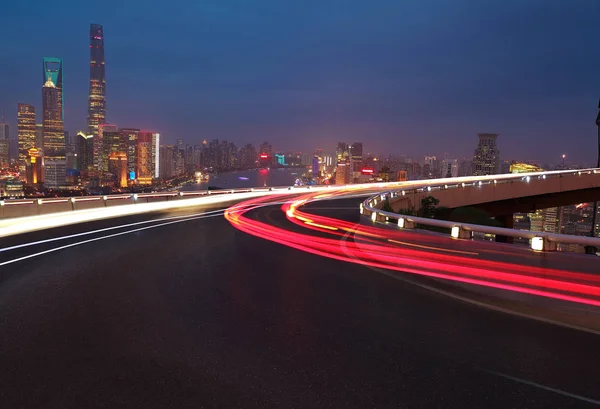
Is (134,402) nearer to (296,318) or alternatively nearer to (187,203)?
(296,318)

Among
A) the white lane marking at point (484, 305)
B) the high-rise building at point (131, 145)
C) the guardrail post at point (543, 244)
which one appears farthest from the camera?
the high-rise building at point (131, 145)

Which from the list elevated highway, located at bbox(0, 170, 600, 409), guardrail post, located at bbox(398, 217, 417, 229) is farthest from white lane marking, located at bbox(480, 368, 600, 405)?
guardrail post, located at bbox(398, 217, 417, 229)

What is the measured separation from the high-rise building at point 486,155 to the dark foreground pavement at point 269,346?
502 feet

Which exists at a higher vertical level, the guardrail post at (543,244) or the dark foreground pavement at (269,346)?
the guardrail post at (543,244)

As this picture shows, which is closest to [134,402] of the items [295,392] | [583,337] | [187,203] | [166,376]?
[166,376]

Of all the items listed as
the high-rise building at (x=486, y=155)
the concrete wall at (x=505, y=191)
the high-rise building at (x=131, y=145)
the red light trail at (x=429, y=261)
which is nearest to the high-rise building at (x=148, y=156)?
the high-rise building at (x=131, y=145)

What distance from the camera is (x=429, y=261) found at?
33.4 ft

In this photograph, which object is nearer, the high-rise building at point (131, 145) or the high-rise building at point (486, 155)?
the high-rise building at point (486, 155)

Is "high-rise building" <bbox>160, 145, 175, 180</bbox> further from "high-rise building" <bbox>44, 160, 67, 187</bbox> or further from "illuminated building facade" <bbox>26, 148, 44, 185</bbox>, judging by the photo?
"illuminated building facade" <bbox>26, 148, 44, 185</bbox>

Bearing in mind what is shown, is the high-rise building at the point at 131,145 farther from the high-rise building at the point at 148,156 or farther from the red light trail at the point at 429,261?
the red light trail at the point at 429,261

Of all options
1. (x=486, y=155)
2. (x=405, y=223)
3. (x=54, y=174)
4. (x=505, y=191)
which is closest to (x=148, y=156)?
(x=54, y=174)

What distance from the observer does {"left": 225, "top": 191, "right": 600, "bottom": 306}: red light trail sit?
7.38 metres

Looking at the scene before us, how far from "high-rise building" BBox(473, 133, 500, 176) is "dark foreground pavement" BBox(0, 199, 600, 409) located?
502ft

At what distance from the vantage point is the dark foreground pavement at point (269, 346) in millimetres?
4164
